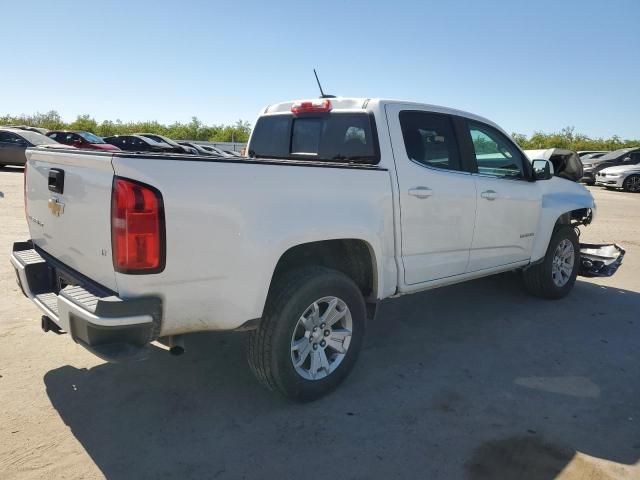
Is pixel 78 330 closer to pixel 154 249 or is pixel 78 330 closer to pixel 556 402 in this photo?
pixel 154 249

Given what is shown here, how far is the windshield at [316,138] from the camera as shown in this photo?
363 cm

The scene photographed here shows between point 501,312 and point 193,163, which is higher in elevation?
point 193,163

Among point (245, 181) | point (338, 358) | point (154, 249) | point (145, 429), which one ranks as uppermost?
point (245, 181)

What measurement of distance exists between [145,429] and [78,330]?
77cm

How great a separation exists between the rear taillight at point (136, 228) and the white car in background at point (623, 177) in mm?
21576

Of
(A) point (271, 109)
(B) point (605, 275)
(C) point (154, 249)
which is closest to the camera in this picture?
(C) point (154, 249)

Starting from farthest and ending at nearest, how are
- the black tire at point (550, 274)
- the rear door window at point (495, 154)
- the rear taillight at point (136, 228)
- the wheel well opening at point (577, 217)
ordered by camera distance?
1. the wheel well opening at point (577, 217)
2. the black tire at point (550, 274)
3. the rear door window at point (495, 154)
4. the rear taillight at point (136, 228)

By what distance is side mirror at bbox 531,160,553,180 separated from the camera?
487 centimetres

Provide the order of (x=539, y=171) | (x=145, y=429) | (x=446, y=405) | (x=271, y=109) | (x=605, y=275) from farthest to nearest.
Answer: (x=605, y=275) < (x=539, y=171) < (x=271, y=109) < (x=446, y=405) < (x=145, y=429)

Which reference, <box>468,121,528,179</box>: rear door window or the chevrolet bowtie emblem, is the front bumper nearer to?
the chevrolet bowtie emblem

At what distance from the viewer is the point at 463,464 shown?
8.54 ft

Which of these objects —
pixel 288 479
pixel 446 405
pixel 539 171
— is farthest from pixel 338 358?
pixel 539 171

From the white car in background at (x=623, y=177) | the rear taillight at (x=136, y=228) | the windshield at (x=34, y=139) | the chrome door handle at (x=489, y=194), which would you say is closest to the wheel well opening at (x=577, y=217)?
the chrome door handle at (x=489, y=194)

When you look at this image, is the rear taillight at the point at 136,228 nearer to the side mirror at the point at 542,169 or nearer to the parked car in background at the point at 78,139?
the side mirror at the point at 542,169
